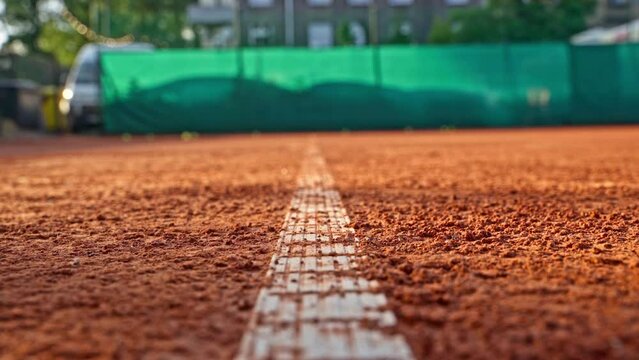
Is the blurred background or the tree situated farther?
the tree

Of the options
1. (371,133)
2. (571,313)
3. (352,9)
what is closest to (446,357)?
(571,313)

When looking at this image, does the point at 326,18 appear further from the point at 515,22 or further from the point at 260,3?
the point at 515,22

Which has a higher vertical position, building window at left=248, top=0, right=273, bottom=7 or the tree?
building window at left=248, top=0, right=273, bottom=7

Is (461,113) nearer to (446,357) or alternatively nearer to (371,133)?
(371,133)

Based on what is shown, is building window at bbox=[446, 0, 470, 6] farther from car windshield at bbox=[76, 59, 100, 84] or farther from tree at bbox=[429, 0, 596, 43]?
car windshield at bbox=[76, 59, 100, 84]

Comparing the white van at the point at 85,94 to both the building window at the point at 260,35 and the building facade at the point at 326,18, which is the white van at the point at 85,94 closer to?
the building window at the point at 260,35

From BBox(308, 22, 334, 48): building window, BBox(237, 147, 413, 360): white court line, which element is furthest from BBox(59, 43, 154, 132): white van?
BBox(308, 22, 334, 48): building window

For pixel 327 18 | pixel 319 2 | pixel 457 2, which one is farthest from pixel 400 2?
pixel 319 2
